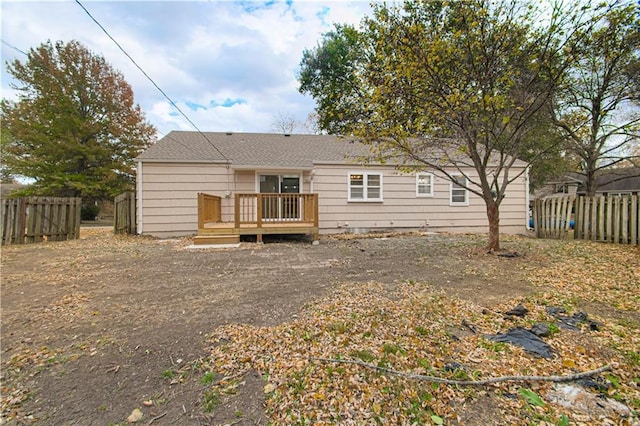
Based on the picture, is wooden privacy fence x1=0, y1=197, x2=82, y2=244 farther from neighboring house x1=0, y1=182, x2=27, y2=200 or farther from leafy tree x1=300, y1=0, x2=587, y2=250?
neighboring house x1=0, y1=182, x2=27, y2=200

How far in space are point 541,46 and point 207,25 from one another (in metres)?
7.77

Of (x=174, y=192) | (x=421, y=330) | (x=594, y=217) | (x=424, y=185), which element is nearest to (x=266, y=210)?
(x=174, y=192)

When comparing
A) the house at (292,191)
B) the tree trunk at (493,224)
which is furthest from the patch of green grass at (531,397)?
the house at (292,191)

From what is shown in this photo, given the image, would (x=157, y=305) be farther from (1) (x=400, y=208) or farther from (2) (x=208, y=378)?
(1) (x=400, y=208)

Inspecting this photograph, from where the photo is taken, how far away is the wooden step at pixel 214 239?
767 centimetres

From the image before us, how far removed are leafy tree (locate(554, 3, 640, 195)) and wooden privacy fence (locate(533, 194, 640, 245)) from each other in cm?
117

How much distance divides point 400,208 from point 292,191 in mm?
4404

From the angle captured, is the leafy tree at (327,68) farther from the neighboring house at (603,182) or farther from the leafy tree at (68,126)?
the neighboring house at (603,182)

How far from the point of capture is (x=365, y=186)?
34.6 feet

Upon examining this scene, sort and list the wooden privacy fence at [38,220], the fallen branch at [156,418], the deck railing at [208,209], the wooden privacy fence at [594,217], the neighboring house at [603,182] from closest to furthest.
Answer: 1. the fallen branch at [156,418]
2. the wooden privacy fence at [594,217]
3. the wooden privacy fence at [38,220]
4. the deck railing at [208,209]
5. the neighboring house at [603,182]

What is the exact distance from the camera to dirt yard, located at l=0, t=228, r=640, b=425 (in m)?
1.82

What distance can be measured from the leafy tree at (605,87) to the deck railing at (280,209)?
6.44m

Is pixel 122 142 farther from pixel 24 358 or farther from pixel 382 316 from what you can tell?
pixel 382 316

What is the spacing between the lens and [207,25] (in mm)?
7219
